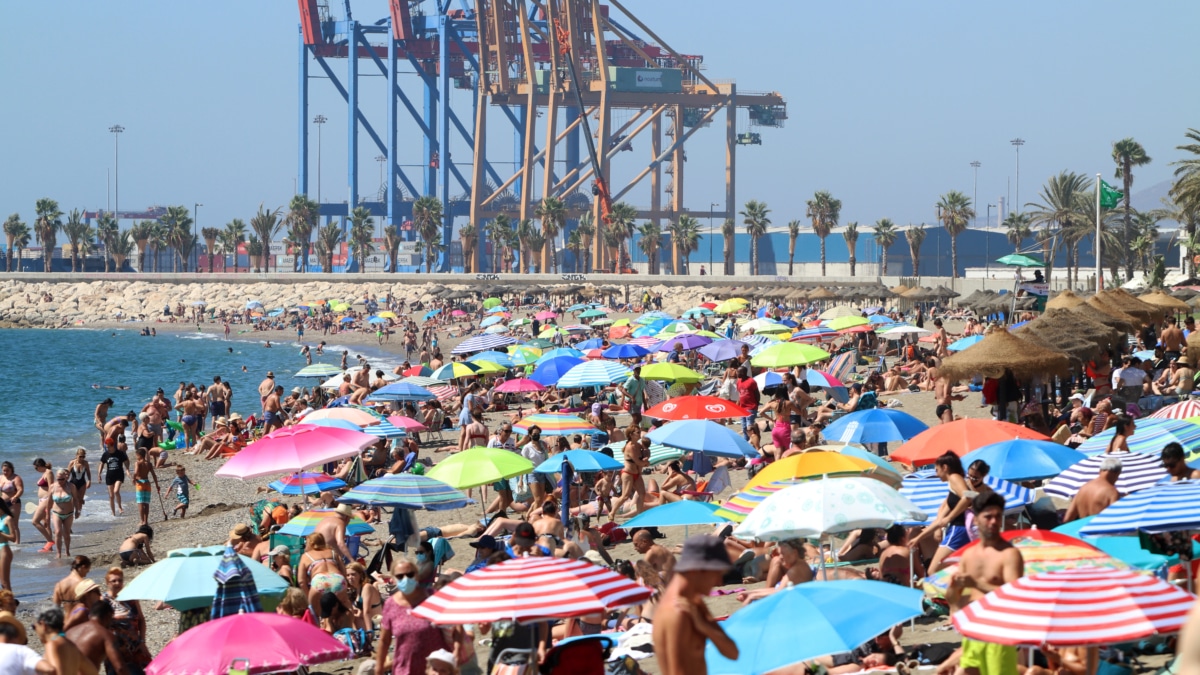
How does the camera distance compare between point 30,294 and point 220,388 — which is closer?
point 220,388

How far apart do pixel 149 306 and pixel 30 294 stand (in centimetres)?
1123

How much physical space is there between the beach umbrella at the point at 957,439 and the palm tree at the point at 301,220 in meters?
97.2

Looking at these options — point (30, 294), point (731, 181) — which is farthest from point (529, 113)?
point (30, 294)

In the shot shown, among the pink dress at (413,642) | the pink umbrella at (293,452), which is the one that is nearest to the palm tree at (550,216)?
the pink umbrella at (293,452)

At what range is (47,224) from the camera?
109 m

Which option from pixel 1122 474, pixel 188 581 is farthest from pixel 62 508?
pixel 1122 474

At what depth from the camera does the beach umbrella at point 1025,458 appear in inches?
405

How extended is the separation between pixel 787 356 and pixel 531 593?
14.0 meters

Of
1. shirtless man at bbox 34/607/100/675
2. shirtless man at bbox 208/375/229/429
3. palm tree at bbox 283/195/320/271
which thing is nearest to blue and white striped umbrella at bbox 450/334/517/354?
shirtless man at bbox 208/375/229/429

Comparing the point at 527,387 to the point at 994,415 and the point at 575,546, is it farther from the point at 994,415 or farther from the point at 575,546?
the point at 575,546

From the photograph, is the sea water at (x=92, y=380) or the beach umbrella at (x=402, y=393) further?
the beach umbrella at (x=402, y=393)

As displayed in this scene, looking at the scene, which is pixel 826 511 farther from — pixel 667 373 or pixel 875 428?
pixel 667 373

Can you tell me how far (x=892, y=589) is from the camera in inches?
257

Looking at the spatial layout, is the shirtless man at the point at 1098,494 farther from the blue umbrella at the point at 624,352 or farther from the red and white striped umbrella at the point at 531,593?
the blue umbrella at the point at 624,352
